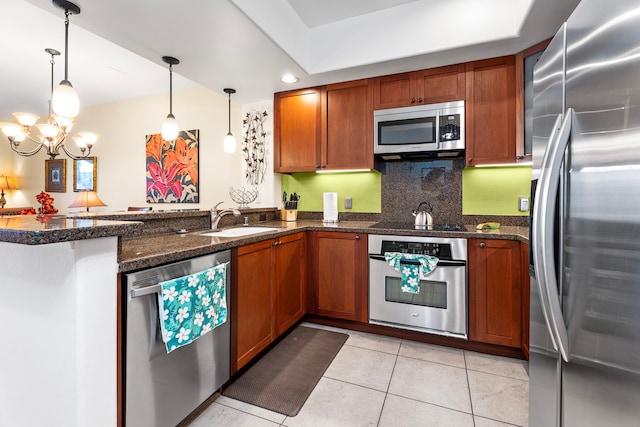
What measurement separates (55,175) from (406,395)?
6.48 metres

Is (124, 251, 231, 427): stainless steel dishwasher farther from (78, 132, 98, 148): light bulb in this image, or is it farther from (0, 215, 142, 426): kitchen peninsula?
(78, 132, 98, 148): light bulb

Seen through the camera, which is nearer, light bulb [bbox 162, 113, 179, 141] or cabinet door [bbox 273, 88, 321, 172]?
light bulb [bbox 162, 113, 179, 141]

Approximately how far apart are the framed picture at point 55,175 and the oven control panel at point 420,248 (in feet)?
18.6

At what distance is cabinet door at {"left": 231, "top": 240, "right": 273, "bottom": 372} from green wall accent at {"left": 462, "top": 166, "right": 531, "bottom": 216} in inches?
76.0

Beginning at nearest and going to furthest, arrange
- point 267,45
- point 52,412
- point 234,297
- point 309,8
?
point 52,412 → point 234,297 → point 267,45 → point 309,8

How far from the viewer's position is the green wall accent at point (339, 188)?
3.19 meters

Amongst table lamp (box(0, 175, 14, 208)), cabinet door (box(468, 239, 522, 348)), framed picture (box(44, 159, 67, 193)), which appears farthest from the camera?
table lamp (box(0, 175, 14, 208))

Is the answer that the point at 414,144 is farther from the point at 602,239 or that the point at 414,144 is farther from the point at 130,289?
the point at 130,289

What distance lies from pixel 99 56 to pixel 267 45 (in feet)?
7.34

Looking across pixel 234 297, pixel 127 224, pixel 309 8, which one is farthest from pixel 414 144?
pixel 127 224

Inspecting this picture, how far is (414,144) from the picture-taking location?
264 centimetres

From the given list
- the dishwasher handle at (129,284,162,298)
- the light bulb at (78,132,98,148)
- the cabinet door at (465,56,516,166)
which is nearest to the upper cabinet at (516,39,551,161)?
the cabinet door at (465,56,516,166)

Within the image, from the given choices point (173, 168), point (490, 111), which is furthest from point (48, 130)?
point (490, 111)

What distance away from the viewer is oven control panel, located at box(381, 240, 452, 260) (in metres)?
2.31
